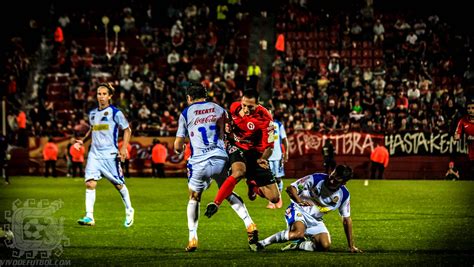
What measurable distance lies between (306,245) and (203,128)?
2.17 meters

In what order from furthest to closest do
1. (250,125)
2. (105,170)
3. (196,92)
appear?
1. (105,170)
2. (250,125)
3. (196,92)

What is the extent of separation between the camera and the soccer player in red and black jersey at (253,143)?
12594 mm

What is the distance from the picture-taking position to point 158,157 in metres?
33.7

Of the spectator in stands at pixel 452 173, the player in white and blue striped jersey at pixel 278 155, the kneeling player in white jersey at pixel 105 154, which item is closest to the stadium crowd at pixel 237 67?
the spectator in stands at pixel 452 173

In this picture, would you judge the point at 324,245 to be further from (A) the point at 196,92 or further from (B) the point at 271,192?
(A) the point at 196,92

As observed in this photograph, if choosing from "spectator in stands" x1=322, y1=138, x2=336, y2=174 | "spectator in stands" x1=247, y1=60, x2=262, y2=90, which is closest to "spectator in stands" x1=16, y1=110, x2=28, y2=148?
"spectator in stands" x1=247, y1=60, x2=262, y2=90

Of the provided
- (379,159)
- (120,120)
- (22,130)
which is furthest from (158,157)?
(120,120)

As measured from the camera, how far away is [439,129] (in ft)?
107

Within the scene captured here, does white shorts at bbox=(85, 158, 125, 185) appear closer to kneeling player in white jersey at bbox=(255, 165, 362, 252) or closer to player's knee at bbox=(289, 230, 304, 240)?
kneeling player in white jersey at bbox=(255, 165, 362, 252)

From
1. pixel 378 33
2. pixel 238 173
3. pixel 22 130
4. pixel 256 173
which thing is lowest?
pixel 22 130

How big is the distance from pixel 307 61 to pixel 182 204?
1859cm

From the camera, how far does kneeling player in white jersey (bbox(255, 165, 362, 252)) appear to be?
11.6 m

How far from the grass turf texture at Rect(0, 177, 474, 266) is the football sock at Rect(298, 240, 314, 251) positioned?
242 millimetres

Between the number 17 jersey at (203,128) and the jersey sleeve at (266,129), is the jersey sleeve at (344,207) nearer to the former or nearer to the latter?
the number 17 jersey at (203,128)
